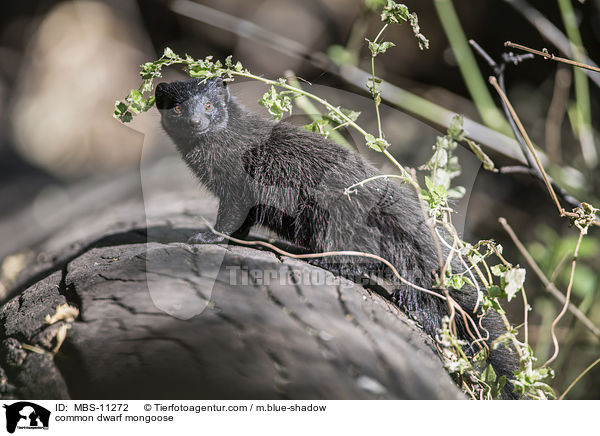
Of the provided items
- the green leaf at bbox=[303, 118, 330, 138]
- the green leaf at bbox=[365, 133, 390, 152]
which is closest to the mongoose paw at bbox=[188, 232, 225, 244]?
the green leaf at bbox=[303, 118, 330, 138]

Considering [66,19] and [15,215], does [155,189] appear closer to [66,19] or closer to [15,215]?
[15,215]

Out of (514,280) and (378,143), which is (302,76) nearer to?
(378,143)

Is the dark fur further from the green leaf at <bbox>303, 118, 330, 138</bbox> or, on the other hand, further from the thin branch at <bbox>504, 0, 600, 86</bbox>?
the thin branch at <bbox>504, 0, 600, 86</bbox>

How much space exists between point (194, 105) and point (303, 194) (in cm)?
52

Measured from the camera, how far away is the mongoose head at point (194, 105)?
1.59 metres

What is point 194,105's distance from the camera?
1607 millimetres

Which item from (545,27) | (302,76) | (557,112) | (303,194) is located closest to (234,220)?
(303,194)

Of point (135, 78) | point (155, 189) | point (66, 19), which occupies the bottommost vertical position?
point (155, 189)

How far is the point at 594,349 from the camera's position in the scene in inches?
65.8

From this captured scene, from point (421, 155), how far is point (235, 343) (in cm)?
143

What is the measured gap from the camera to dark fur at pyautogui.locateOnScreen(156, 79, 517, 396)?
1.36m

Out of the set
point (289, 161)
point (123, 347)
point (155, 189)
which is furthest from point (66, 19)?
point (123, 347)
